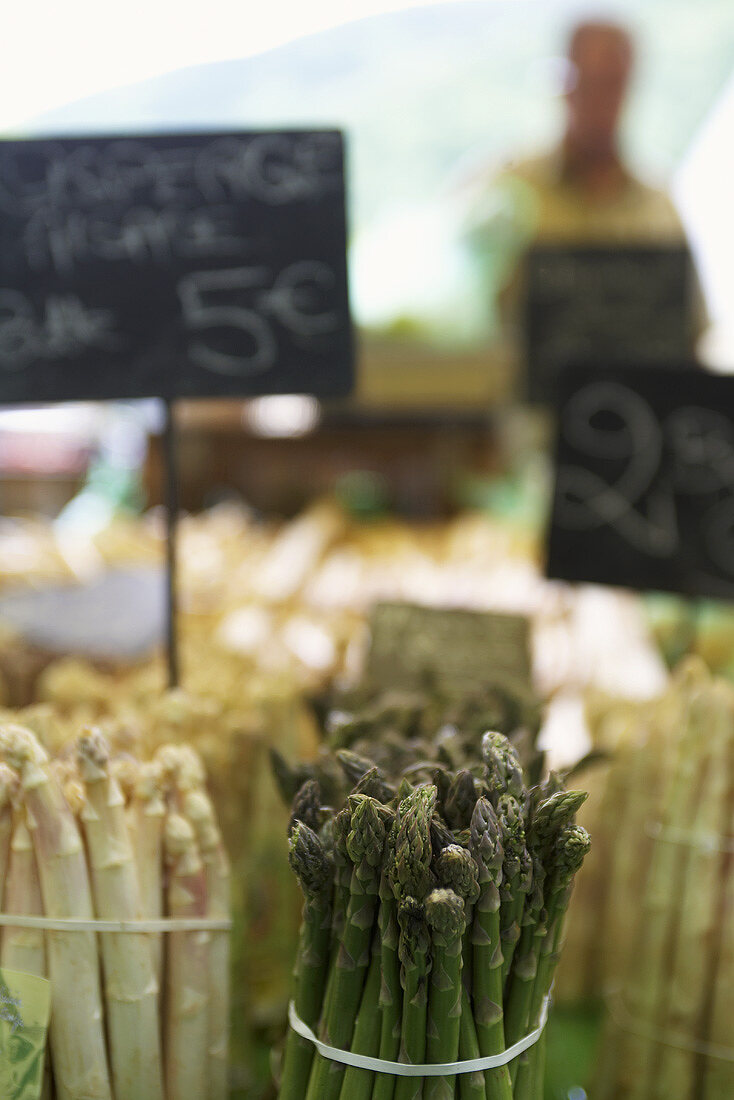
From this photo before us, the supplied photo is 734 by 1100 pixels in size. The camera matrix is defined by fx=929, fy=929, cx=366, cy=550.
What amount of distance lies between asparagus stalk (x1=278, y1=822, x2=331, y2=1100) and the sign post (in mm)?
925

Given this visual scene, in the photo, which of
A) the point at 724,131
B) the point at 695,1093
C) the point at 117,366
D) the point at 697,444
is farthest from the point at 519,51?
the point at 695,1093

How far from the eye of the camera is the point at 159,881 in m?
1.29

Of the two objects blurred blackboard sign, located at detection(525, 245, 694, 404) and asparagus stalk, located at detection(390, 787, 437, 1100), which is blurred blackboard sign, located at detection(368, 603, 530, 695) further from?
blurred blackboard sign, located at detection(525, 245, 694, 404)

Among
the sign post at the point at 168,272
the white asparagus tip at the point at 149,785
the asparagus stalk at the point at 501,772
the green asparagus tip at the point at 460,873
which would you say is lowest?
the green asparagus tip at the point at 460,873

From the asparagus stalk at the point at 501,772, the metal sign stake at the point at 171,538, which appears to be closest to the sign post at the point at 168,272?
the metal sign stake at the point at 171,538

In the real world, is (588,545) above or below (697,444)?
below

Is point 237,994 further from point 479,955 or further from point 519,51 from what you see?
point 519,51

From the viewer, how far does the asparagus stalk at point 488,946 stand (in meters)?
1.07

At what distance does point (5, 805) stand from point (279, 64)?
7070 mm

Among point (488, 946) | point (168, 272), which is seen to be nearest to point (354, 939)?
point (488, 946)

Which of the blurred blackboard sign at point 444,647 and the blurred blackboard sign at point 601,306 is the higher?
the blurred blackboard sign at point 601,306

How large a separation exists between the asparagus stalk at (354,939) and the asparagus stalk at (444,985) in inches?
3.5

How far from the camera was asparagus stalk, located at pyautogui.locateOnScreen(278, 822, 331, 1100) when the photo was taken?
3.71ft

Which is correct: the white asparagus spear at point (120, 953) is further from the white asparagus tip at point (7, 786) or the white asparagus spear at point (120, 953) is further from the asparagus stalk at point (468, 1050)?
the asparagus stalk at point (468, 1050)
